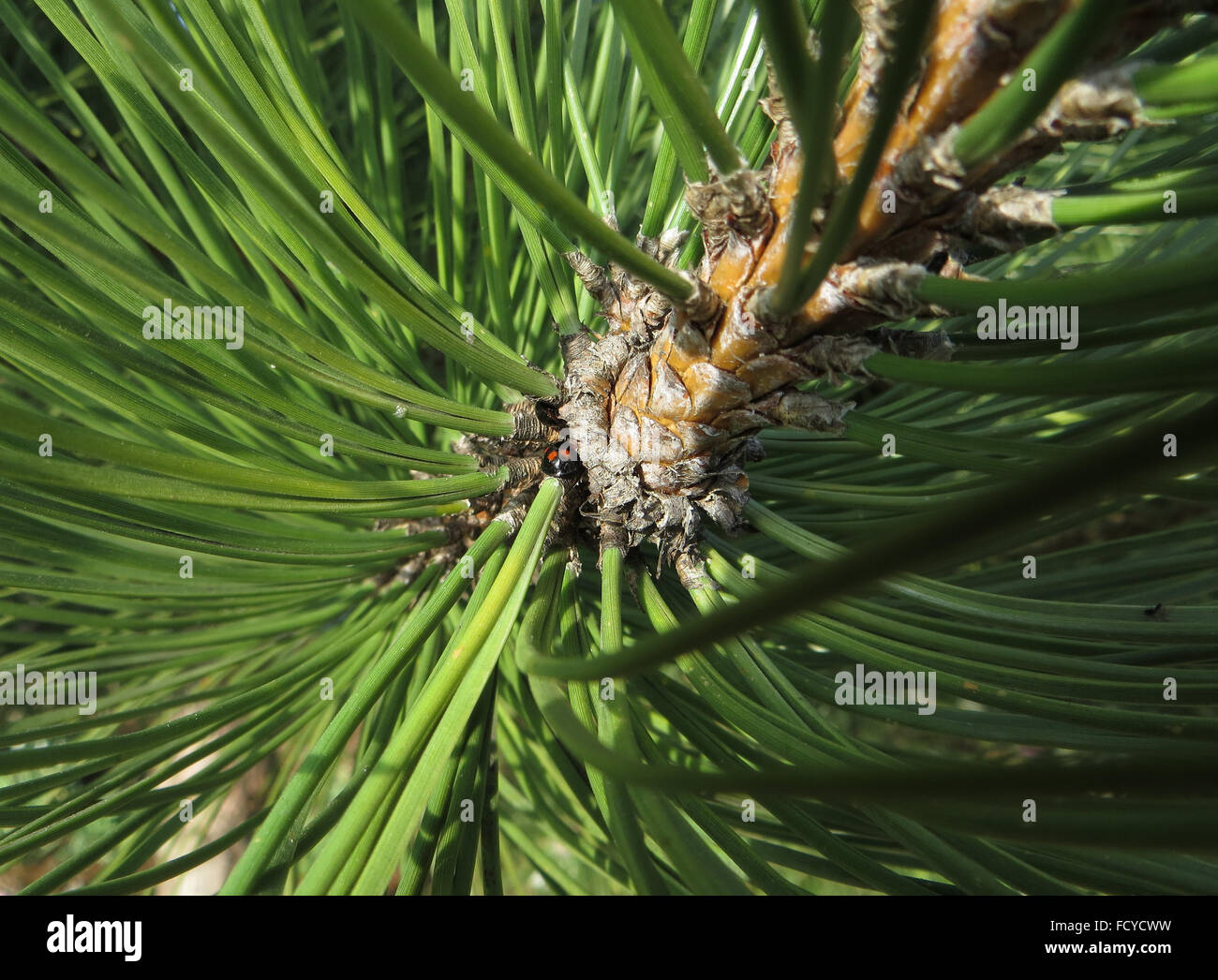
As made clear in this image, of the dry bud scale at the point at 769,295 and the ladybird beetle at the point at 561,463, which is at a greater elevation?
Result: the dry bud scale at the point at 769,295

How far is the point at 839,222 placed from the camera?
26 cm

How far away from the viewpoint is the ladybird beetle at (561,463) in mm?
480

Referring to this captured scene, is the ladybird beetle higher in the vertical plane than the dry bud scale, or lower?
lower

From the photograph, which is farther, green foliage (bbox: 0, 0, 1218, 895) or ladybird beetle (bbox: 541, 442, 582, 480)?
ladybird beetle (bbox: 541, 442, 582, 480)

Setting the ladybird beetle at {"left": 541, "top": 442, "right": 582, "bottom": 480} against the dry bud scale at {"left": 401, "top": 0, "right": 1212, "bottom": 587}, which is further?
the ladybird beetle at {"left": 541, "top": 442, "right": 582, "bottom": 480}

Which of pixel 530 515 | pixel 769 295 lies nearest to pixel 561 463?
pixel 530 515

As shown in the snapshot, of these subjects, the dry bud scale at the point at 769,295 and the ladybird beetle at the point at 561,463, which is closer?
the dry bud scale at the point at 769,295

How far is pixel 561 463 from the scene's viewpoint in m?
0.48

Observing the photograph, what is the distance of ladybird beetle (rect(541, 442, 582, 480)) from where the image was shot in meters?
0.48

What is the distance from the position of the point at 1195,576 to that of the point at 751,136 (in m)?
0.42

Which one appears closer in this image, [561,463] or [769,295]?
[769,295]

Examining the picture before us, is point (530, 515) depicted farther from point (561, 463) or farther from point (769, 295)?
point (769, 295)

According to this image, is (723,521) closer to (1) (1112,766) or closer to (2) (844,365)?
(2) (844,365)
